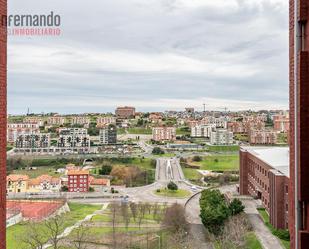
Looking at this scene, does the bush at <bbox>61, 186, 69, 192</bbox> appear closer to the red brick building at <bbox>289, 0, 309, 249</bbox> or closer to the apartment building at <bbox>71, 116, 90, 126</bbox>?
the red brick building at <bbox>289, 0, 309, 249</bbox>

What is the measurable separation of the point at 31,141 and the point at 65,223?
2002cm

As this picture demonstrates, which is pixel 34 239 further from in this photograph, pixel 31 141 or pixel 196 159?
pixel 31 141

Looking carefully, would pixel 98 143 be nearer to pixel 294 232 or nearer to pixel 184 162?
pixel 184 162

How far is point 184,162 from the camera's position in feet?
94.9

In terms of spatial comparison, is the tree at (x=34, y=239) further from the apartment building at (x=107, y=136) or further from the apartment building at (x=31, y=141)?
the apartment building at (x=107, y=136)

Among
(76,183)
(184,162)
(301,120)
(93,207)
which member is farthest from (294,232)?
(184,162)

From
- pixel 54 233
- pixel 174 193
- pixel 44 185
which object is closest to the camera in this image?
pixel 54 233

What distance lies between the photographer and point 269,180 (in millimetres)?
12992

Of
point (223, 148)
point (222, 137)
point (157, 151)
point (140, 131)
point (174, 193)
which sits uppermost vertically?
point (140, 131)

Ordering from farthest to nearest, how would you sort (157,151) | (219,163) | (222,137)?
(222,137), (157,151), (219,163)

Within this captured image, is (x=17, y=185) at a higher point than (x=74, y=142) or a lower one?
lower

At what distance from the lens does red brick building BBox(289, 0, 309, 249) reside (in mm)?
1637

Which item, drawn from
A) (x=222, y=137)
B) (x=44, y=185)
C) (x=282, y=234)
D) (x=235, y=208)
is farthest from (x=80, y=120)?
(x=282, y=234)

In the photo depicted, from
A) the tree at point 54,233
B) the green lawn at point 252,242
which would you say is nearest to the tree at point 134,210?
the tree at point 54,233
